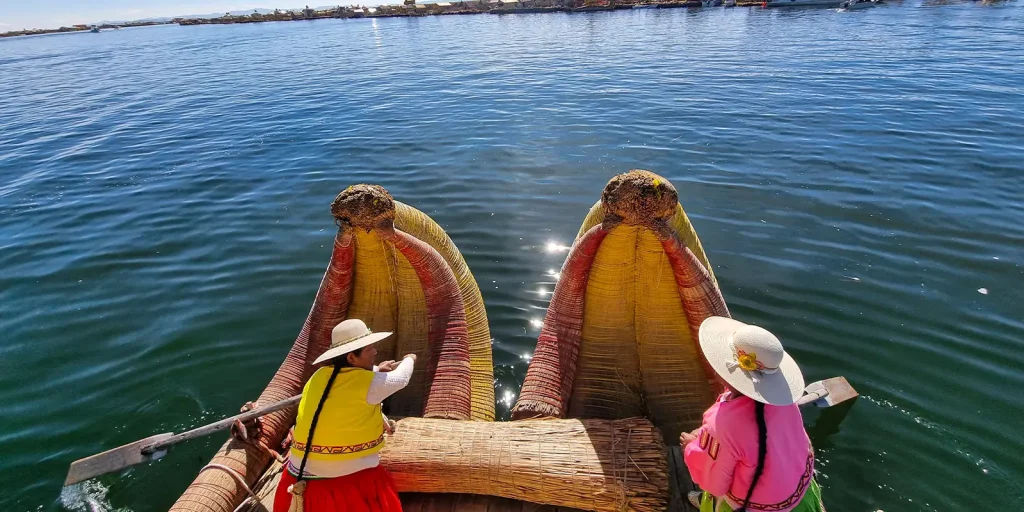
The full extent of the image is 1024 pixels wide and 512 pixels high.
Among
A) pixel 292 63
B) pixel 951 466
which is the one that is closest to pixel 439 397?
pixel 951 466

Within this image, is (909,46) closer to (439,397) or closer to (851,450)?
(851,450)

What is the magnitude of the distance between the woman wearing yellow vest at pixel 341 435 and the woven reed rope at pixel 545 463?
371 millimetres

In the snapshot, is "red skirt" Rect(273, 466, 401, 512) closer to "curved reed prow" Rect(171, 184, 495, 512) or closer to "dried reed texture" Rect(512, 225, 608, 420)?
"curved reed prow" Rect(171, 184, 495, 512)

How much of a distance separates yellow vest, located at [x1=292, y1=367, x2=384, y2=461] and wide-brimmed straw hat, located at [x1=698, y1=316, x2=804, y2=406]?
1.98 meters

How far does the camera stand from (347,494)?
287 centimetres

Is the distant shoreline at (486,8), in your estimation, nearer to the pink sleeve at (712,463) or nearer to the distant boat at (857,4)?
the distant boat at (857,4)

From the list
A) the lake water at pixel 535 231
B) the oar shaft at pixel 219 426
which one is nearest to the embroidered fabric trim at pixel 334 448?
the oar shaft at pixel 219 426

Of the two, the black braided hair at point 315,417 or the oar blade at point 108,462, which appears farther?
the oar blade at point 108,462

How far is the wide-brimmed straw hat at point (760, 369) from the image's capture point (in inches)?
89.4

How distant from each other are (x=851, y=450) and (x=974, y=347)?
224 centimetres

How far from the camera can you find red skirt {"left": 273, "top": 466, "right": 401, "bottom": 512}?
2.85m

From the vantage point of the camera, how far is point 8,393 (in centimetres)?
559

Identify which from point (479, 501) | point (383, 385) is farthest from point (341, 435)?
point (479, 501)

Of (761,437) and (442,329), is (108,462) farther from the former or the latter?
(761,437)
